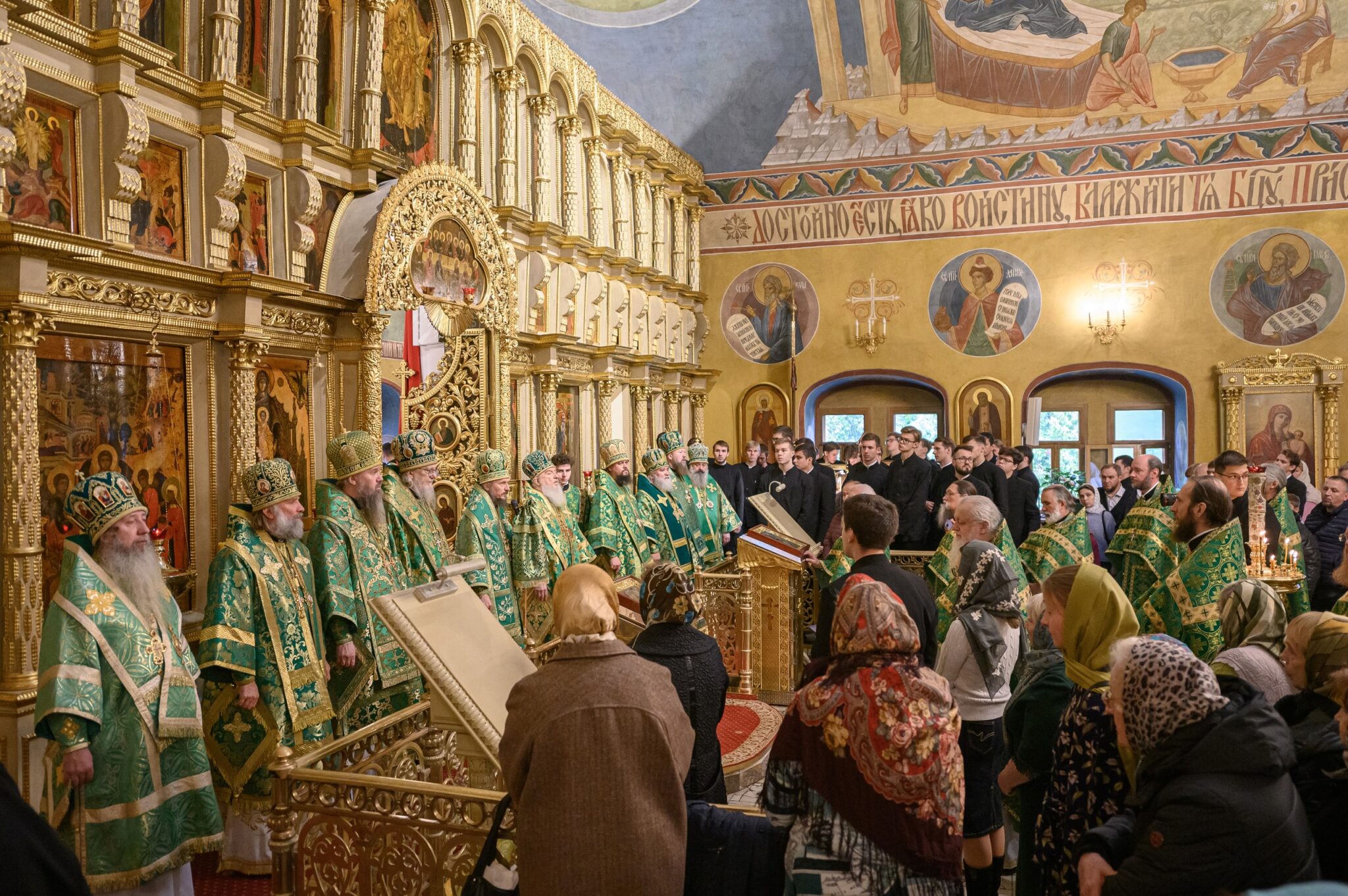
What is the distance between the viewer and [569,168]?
981 centimetres

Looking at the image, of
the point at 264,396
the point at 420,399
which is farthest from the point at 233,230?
the point at 420,399

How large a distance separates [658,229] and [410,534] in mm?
8177

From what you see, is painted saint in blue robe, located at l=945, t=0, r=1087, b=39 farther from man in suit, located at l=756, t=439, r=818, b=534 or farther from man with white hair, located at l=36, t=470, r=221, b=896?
man with white hair, located at l=36, t=470, r=221, b=896

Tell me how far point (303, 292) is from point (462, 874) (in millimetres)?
3770

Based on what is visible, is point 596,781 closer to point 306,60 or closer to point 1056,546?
point 1056,546

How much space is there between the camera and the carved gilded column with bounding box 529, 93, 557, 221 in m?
9.09

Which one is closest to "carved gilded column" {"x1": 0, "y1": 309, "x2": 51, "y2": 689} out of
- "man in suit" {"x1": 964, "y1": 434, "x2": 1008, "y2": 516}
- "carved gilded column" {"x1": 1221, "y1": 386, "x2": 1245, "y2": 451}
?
"man in suit" {"x1": 964, "y1": 434, "x2": 1008, "y2": 516}

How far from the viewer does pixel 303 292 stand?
5.55 meters

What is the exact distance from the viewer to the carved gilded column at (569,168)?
32.1 ft

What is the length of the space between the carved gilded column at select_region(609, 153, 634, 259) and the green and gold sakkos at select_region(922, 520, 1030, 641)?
6705 millimetres

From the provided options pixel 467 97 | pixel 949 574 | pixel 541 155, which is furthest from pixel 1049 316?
pixel 949 574

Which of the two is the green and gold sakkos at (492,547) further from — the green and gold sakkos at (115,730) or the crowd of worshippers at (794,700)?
the green and gold sakkos at (115,730)

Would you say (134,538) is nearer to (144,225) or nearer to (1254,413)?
(144,225)

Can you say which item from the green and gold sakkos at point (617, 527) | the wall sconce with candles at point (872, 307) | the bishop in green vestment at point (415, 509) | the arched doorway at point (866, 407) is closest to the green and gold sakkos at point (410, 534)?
the bishop in green vestment at point (415, 509)
